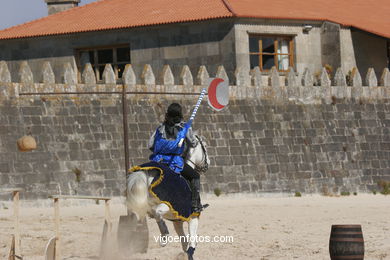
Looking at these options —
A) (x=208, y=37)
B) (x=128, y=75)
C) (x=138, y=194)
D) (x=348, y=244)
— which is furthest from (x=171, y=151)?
(x=208, y=37)

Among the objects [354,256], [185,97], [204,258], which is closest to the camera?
[354,256]

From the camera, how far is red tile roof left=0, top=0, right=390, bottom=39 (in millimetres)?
32844

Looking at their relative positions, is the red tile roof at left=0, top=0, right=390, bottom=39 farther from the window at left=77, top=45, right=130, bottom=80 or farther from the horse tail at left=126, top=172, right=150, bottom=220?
the horse tail at left=126, top=172, right=150, bottom=220

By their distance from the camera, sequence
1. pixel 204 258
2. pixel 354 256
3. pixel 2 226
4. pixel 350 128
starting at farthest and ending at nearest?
pixel 350 128 → pixel 2 226 → pixel 204 258 → pixel 354 256

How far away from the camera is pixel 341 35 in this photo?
1339 inches

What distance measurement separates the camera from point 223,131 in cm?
2612

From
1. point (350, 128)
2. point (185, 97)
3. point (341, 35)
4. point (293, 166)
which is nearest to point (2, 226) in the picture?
point (185, 97)

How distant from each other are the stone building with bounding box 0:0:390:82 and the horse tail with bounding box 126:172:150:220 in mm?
19073

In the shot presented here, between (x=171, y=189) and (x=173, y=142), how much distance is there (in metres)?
0.68

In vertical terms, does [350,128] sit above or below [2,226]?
above

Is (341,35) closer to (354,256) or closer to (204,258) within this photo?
(204,258)

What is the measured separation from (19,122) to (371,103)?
11560mm

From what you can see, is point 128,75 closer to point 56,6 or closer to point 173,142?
point 173,142

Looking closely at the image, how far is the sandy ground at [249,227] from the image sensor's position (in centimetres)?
Result: 1572
